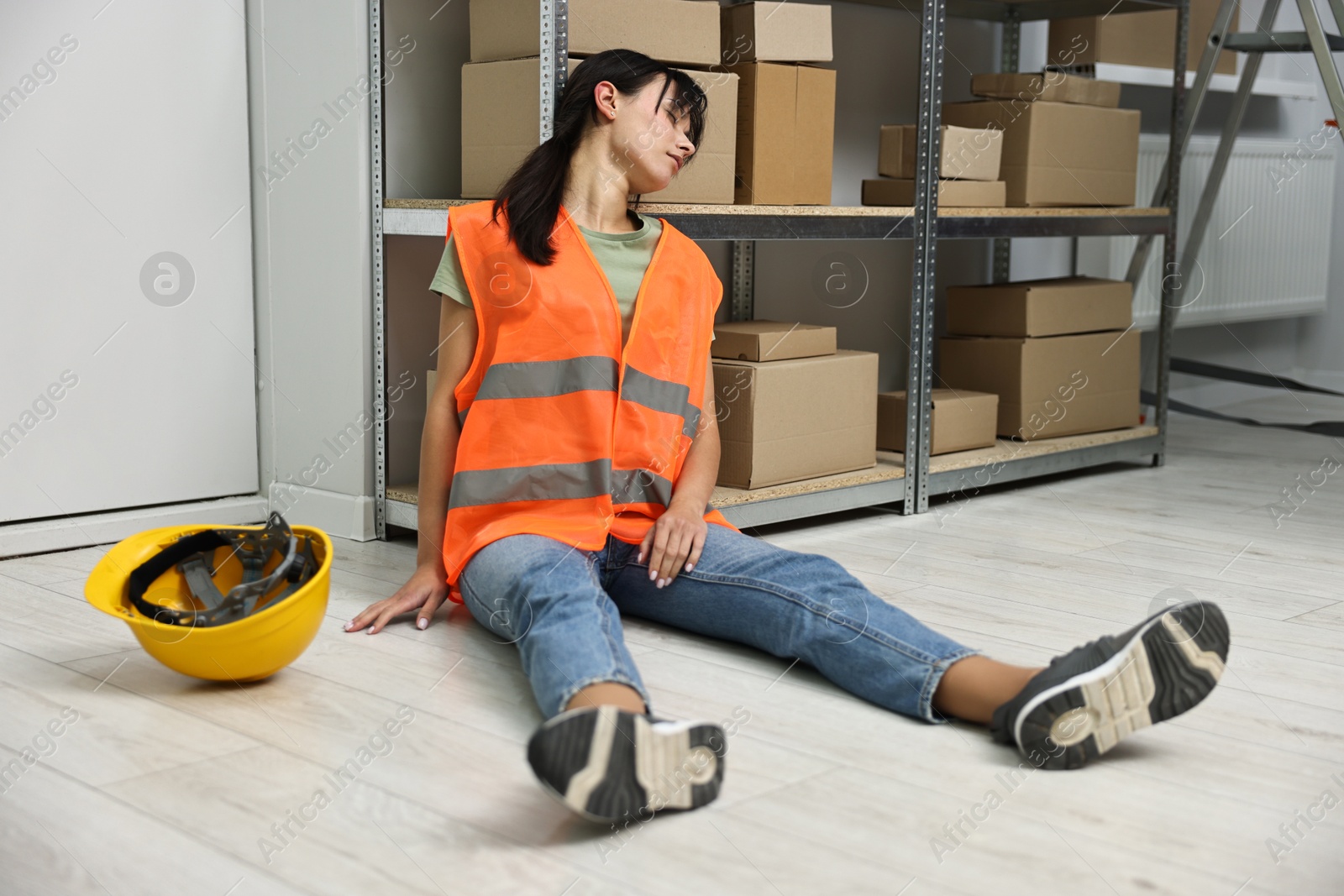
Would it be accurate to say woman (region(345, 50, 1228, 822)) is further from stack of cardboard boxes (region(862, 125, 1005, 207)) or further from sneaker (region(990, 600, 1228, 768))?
stack of cardboard boxes (region(862, 125, 1005, 207))

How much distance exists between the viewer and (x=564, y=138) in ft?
5.74

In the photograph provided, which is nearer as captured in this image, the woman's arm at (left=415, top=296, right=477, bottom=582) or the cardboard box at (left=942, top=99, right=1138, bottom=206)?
the woman's arm at (left=415, top=296, right=477, bottom=582)

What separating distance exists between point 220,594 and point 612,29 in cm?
106

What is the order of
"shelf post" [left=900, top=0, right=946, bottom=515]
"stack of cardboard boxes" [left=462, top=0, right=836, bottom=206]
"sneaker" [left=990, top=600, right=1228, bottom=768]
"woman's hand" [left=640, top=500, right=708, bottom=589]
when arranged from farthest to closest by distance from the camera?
"shelf post" [left=900, top=0, right=946, bottom=515]
"stack of cardboard boxes" [left=462, top=0, right=836, bottom=206]
"woman's hand" [left=640, top=500, right=708, bottom=589]
"sneaker" [left=990, top=600, right=1228, bottom=768]

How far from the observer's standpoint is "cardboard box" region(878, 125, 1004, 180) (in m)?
2.58

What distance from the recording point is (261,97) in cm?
233

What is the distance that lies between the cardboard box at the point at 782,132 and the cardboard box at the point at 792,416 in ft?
0.99

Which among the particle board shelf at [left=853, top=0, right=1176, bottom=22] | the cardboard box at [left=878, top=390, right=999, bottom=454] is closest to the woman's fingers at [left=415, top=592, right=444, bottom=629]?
the cardboard box at [left=878, top=390, right=999, bottom=454]

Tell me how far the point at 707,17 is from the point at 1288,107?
10.5 ft

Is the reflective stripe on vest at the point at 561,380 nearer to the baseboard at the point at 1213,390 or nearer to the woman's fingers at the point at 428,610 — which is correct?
the woman's fingers at the point at 428,610

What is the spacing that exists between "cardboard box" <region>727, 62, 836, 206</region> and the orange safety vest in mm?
664

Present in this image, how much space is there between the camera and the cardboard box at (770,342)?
2.32 m

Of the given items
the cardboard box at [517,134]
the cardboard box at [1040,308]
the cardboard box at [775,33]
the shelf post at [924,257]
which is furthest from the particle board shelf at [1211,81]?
the cardboard box at [517,134]

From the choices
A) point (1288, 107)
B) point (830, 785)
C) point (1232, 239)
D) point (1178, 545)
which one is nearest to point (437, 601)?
point (830, 785)
